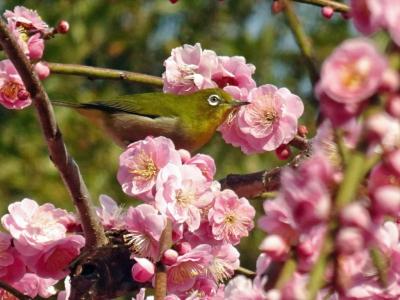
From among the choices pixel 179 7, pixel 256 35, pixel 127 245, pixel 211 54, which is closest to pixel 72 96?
pixel 179 7

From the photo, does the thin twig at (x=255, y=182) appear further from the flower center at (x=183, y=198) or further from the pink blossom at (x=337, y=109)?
the pink blossom at (x=337, y=109)

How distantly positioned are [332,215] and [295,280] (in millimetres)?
75

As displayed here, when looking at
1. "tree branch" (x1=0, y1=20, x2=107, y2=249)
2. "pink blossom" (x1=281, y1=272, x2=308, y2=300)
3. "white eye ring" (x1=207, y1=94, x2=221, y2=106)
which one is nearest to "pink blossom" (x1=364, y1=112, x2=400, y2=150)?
"pink blossom" (x1=281, y1=272, x2=308, y2=300)

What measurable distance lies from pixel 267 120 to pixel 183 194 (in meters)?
0.49

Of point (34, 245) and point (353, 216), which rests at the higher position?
point (353, 216)

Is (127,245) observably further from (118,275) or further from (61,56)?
(61,56)

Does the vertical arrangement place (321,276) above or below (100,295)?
above

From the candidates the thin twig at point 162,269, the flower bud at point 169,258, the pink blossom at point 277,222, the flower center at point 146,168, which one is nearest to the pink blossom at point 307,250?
the pink blossom at point 277,222

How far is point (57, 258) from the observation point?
7.13ft

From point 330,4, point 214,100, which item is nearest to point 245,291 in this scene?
point 330,4

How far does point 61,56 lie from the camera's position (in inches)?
212

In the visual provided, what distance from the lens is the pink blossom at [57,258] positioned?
2135mm

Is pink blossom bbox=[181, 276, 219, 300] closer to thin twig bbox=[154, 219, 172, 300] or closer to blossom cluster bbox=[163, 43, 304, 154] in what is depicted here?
thin twig bbox=[154, 219, 172, 300]

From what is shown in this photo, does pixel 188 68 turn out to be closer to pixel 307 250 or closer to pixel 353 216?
pixel 307 250
